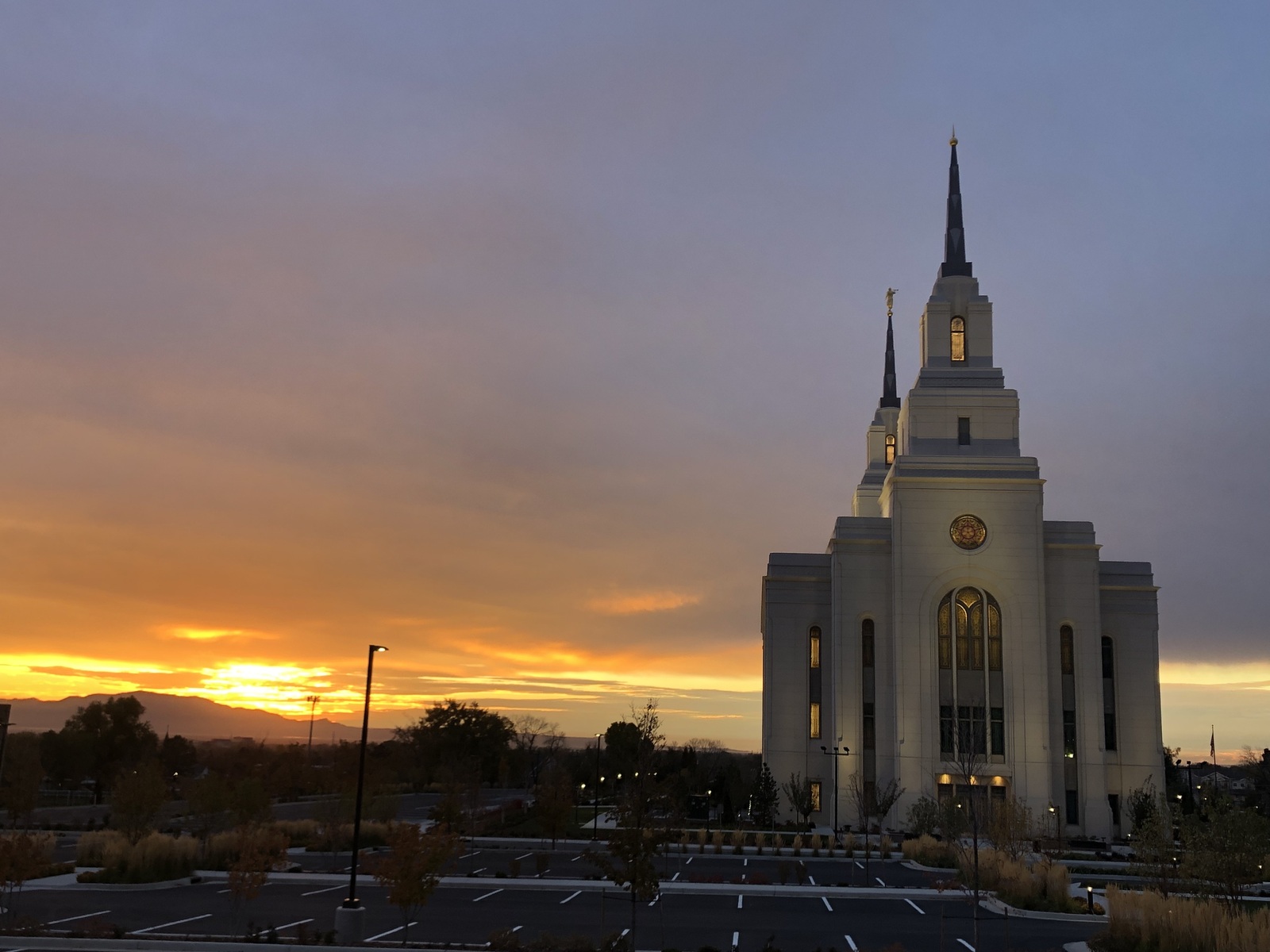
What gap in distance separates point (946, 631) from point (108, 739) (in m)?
57.5

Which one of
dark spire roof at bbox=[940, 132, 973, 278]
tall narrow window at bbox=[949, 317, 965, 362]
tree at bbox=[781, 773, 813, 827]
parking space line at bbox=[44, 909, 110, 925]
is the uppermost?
dark spire roof at bbox=[940, 132, 973, 278]

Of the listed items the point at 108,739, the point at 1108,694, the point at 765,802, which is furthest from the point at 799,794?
the point at 108,739

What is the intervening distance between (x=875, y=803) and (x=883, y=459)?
34863 millimetres

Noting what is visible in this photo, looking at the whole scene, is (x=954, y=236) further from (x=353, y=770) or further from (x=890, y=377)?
(x=353, y=770)

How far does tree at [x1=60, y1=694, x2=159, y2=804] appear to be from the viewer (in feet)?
246

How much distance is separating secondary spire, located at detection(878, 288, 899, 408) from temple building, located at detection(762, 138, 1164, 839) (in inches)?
900

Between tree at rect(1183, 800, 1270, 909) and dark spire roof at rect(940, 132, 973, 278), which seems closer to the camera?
Result: tree at rect(1183, 800, 1270, 909)

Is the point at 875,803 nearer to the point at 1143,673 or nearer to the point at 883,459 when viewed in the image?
the point at 1143,673

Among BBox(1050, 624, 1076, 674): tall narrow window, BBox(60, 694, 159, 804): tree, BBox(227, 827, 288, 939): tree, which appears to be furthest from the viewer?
BBox(60, 694, 159, 804): tree

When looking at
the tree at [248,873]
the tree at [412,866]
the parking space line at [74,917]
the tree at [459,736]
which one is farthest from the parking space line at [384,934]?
the tree at [459,736]

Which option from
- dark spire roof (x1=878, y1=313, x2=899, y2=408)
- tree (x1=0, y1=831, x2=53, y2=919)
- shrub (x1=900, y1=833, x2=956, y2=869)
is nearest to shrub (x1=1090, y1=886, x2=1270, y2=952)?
shrub (x1=900, y1=833, x2=956, y2=869)

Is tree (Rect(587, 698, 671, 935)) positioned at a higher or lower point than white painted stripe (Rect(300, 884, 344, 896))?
higher

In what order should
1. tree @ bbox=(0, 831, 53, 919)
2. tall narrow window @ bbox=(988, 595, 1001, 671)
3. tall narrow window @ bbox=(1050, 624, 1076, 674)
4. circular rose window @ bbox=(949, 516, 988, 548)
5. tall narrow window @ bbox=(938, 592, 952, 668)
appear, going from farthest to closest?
tall narrow window @ bbox=(1050, 624, 1076, 674), circular rose window @ bbox=(949, 516, 988, 548), tall narrow window @ bbox=(938, 592, 952, 668), tall narrow window @ bbox=(988, 595, 1001, 671), tree @ bbox=(0, 831, 53, 919)

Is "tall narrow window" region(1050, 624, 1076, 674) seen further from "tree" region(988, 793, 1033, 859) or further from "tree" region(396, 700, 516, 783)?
"tree" region(396, 700, 516, 783)
